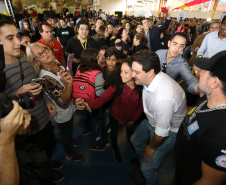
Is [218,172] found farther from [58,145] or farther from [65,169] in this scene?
[58,145]

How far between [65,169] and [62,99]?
131 centimetres

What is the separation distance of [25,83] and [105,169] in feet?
5.94

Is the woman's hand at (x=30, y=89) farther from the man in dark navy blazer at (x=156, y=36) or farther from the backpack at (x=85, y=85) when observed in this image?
the man in dark navy blazer at (x=156, y=36)

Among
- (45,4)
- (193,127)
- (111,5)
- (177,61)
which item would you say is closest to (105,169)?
(193,127)

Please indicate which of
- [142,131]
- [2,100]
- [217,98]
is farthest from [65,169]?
[217,98]

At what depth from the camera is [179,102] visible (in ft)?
4.65

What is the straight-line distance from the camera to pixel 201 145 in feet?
3.00

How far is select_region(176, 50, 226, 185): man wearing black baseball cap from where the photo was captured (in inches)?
31.6

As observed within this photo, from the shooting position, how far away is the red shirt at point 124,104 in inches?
73.9

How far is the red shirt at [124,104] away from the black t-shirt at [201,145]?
0.83 metres

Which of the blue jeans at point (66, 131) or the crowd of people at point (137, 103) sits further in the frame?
the blue jeans at point (66, 131)

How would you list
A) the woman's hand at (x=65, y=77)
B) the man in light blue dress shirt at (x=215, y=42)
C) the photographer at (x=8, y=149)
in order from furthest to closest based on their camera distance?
the man in light blue dress shirt at (x=215, y=42) → the woman's hand at (x=65, y=77) → the photographer at (x=8, y=149)

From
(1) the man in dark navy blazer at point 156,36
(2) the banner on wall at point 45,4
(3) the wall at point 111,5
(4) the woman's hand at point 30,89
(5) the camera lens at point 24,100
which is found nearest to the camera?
(5) the camera lens at point 24,100

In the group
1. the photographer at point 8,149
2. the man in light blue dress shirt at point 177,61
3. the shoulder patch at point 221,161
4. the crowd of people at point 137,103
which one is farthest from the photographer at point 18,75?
the man in light blue dress shirt at point 177,61
